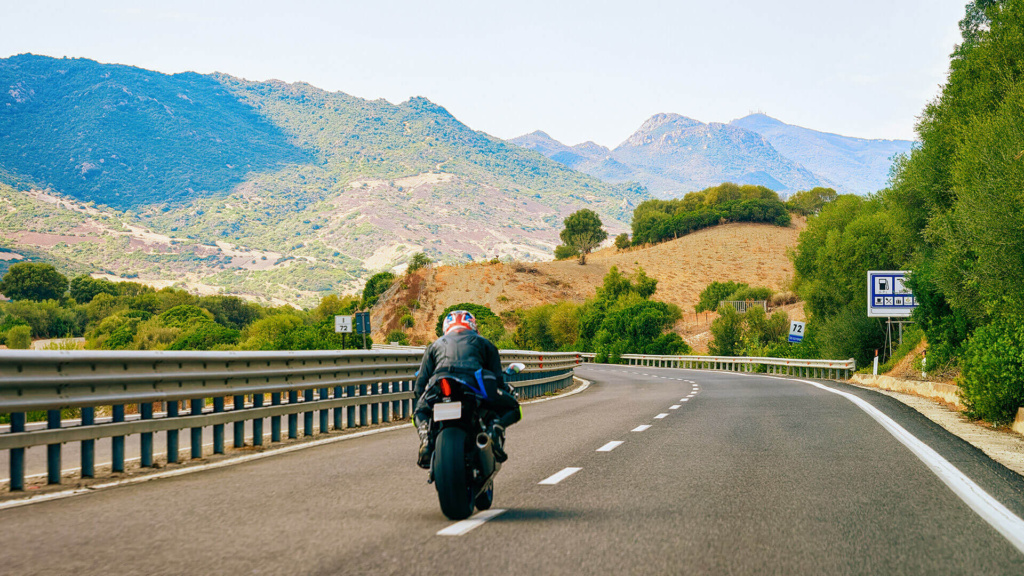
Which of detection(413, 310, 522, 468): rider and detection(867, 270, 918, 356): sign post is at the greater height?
detection(867, 270, 918, 356): sign post

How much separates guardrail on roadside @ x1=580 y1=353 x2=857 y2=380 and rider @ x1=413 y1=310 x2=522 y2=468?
111 ft

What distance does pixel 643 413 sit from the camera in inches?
674

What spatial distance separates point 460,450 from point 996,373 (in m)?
10.3

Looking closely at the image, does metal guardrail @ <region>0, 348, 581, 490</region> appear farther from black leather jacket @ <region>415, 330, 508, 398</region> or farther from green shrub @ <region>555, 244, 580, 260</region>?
green shrub @ <region>555, 244, 580, 260</region>

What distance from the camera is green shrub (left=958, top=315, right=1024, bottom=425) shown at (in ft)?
44.0

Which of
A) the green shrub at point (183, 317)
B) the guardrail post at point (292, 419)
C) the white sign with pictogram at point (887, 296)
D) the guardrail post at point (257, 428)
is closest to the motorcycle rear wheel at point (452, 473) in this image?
the guardrail post at point (257, 428)

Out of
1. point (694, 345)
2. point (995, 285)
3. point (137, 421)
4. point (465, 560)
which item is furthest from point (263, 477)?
point (694, 345)

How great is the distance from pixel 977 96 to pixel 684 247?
123 metres

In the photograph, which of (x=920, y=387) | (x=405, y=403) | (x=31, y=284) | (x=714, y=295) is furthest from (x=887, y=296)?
(x=31, y=284)

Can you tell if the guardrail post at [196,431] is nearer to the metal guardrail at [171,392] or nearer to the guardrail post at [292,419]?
the metal guardrail at [171,392]

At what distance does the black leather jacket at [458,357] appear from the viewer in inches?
264

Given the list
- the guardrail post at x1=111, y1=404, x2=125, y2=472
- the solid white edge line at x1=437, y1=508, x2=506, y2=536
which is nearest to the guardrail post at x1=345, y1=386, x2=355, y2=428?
the guardrail post at x1=111, y1=404, x2=125, y2=472

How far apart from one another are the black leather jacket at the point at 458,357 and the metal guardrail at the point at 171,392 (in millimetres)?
3113

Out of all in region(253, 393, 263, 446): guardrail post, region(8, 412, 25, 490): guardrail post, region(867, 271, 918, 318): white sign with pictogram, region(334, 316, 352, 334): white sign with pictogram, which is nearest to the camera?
region(8, 412, 25, 490): guardrail post
